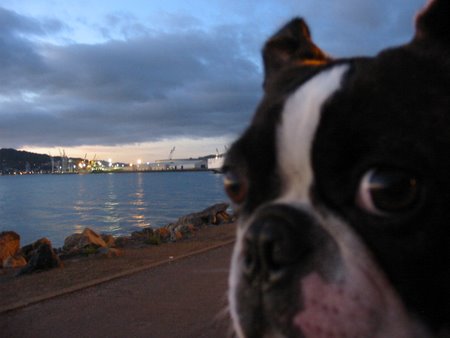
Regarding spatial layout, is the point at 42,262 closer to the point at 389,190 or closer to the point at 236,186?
the point at 236,186

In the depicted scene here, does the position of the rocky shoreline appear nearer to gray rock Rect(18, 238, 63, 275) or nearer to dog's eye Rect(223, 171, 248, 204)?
gray rock Rect(18, 238, 63, 275)

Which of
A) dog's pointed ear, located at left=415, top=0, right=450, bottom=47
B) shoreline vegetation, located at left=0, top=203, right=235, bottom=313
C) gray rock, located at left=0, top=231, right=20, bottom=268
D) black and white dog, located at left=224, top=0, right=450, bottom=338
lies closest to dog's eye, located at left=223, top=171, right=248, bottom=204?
black and white dog, located at left=224, top=0, right=450, bottom=338

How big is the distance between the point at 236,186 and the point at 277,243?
0.78 m

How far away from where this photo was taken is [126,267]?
31.4ft

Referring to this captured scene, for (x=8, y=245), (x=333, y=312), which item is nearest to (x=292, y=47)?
(x=333, y=312)

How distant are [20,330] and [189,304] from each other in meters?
2.17

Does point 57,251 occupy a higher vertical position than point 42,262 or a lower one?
lower

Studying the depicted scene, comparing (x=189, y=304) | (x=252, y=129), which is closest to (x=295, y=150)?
(x=252, y=129)

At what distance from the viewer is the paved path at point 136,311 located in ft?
18.7

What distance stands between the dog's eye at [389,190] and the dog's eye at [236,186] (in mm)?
877

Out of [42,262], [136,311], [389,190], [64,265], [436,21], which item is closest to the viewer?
[389,190]

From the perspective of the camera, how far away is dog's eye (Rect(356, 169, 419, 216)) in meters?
1.93

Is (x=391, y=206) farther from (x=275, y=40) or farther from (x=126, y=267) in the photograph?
(x=126, y=267)

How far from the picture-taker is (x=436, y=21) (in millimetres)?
2572
